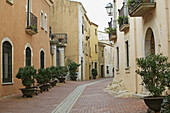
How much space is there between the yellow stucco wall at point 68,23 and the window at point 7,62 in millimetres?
19820

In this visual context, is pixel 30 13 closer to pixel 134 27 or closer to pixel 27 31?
pixel 27 31

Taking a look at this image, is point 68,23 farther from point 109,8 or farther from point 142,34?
point 142,34

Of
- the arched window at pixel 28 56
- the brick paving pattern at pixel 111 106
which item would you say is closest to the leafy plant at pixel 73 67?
the arched window at pixel 28 56

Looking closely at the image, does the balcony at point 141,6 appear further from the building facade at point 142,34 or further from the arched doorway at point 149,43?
the arched doorway at point 149,43

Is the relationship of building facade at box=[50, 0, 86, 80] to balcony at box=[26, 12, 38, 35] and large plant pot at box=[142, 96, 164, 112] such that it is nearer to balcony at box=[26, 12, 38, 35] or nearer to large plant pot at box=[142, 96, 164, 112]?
balcony at box=[26, 12, 38, 35]

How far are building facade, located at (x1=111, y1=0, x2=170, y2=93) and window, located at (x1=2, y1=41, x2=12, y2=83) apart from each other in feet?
22.1

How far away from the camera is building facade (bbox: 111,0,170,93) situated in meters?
9.38

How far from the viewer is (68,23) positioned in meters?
33.7

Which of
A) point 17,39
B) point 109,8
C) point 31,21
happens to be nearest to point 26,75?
point 17,39

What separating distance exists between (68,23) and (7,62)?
813 inches

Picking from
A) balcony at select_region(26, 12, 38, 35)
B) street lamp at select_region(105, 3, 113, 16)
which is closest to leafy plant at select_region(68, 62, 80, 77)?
street lamp at select_region(105, 3, 113, 16)

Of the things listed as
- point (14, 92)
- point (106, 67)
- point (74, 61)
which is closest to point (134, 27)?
point (14, 92)

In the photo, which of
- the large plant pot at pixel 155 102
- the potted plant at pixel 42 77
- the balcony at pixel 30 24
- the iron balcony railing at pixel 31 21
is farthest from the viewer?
the iron balcony railing at pixel 31 21

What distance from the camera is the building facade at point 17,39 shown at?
13070 mm
